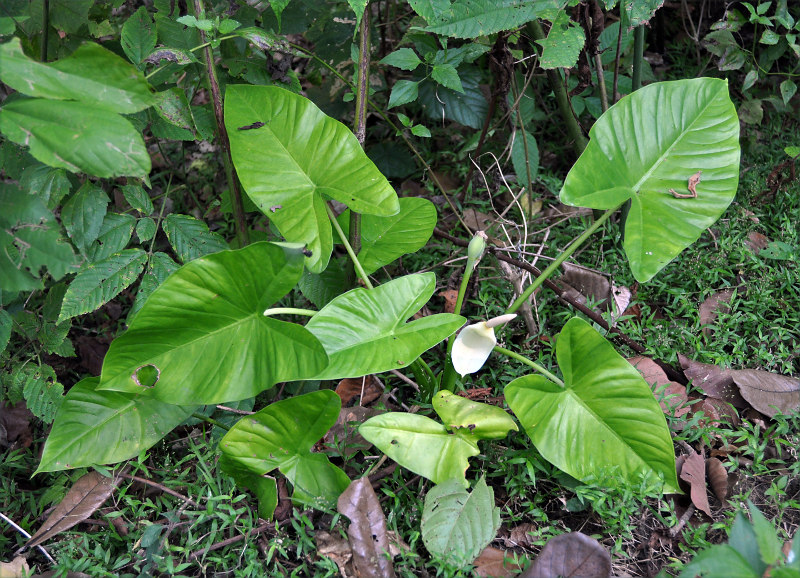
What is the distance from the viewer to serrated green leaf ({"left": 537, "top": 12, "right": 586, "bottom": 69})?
138cm

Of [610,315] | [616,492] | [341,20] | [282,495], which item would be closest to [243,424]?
[282,495]

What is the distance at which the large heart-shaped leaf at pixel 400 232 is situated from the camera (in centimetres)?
151

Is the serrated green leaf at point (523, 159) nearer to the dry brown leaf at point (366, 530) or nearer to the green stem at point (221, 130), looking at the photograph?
the green stem at point (221, 130)

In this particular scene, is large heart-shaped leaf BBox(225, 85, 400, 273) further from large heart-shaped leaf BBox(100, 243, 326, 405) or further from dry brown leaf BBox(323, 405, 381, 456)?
dry brown leaf BBox(323, 405, 381, 456)

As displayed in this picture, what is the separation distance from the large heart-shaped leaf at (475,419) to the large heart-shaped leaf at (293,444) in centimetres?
21

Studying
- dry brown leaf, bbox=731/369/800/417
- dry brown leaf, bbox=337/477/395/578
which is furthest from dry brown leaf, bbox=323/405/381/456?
dry brown leaf, bbox=731/369/800/417

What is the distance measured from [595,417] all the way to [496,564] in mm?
333

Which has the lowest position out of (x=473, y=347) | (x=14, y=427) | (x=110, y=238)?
(x=14, y=427)

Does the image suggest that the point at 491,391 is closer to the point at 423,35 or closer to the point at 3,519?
the point at 423,35

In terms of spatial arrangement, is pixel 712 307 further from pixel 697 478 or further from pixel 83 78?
pixel 83 78

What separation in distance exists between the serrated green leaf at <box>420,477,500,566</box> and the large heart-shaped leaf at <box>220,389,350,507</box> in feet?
0.59

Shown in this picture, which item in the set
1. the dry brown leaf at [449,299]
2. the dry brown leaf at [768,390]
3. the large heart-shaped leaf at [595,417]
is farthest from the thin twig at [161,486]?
the dry brown leaf at [768,390]

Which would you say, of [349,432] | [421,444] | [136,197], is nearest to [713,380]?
[421,444]

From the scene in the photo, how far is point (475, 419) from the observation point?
1.19m
